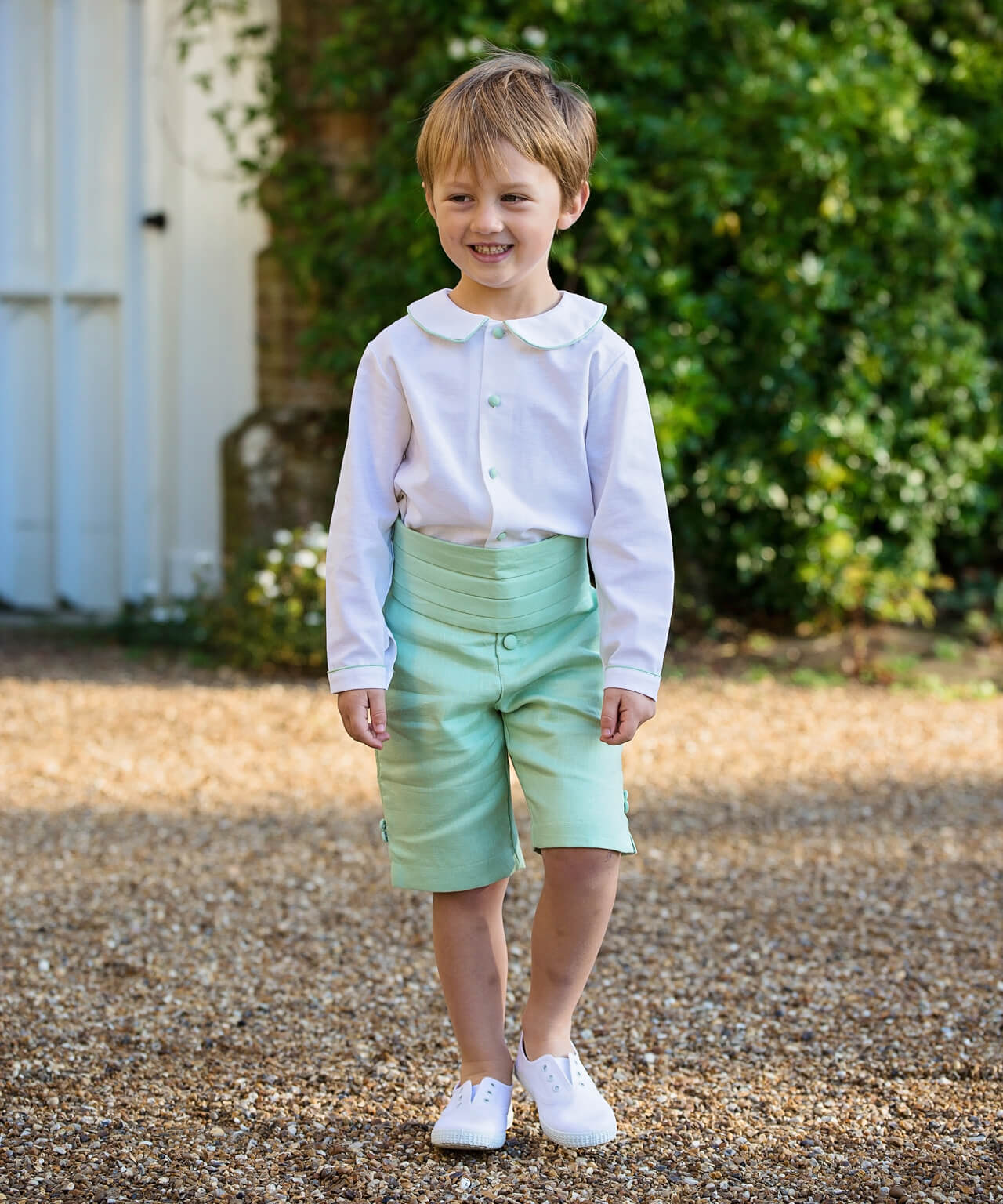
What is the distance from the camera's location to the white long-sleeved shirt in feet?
5.96

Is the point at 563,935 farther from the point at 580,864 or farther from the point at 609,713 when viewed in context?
the point at 609,713

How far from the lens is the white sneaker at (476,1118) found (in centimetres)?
187

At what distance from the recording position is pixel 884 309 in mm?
5090

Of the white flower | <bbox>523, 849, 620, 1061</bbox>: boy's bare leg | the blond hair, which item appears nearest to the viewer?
the blond hair

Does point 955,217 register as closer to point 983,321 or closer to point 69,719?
point 983,321

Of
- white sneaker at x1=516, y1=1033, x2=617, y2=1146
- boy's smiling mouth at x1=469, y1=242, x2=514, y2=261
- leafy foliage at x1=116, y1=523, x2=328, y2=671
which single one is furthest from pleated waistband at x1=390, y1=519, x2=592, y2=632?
leafy foliage at x1=116, y1=523, x2=328, y2=671

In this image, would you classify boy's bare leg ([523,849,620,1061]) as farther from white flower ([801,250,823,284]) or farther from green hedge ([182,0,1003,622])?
white flower ([801,250,823,284])

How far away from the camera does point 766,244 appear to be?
192 inches

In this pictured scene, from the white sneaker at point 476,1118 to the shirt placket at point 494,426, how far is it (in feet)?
2.35

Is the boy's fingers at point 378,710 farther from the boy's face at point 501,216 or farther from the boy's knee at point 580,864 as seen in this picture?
the boy's face at point 501,216

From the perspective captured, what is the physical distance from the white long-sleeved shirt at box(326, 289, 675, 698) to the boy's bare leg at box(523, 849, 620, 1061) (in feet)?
0.78

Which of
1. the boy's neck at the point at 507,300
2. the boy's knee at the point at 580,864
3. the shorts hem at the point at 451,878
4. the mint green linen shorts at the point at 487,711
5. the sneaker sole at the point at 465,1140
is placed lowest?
the sneaker sole at the point at 465,1140

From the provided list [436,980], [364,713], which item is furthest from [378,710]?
[436,980]

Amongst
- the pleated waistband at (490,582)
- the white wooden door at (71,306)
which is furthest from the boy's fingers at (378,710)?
the white wooden door at (71,306)
